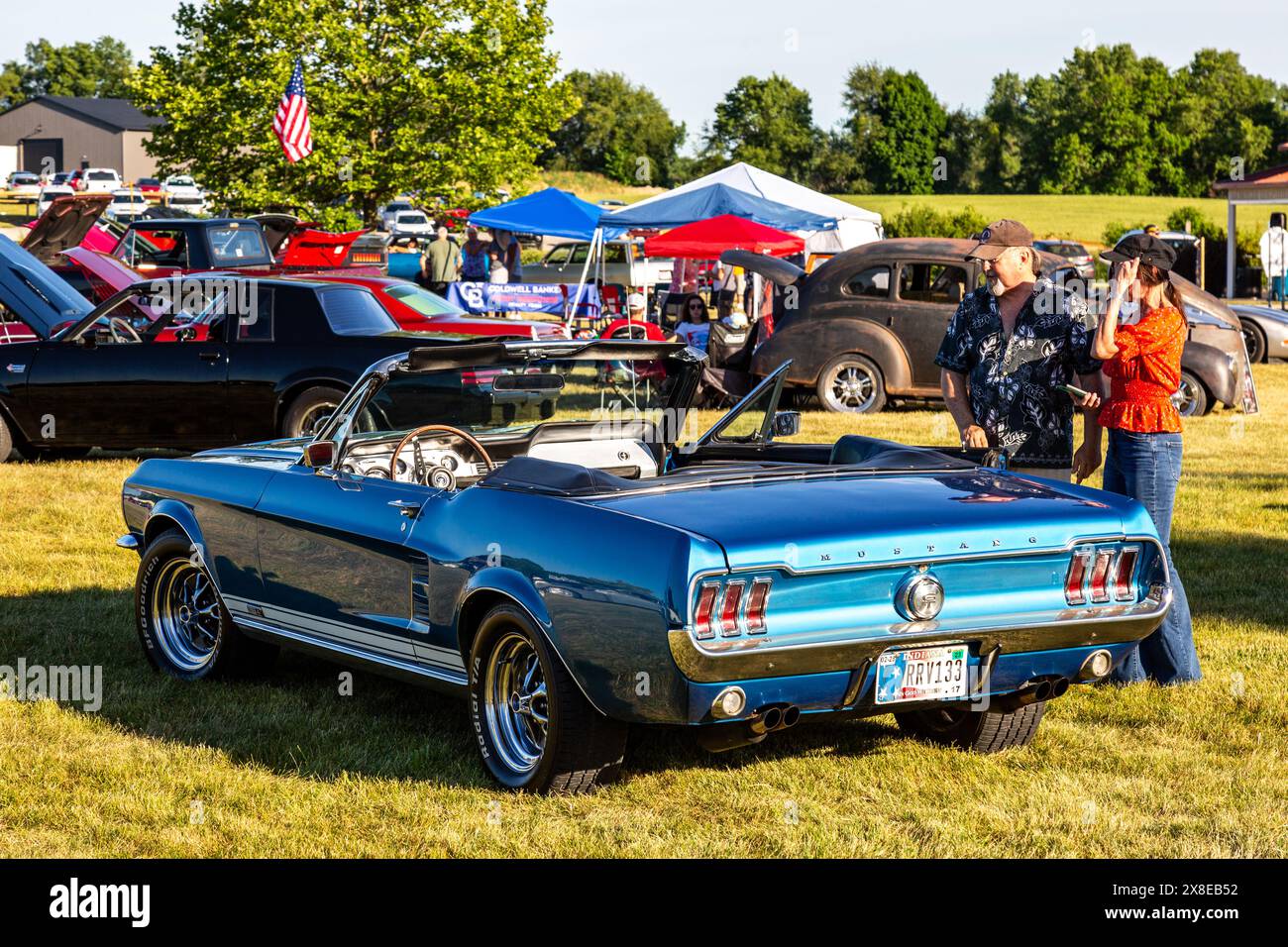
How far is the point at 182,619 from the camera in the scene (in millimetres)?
7086

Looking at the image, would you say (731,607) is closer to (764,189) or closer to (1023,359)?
(1023,359)

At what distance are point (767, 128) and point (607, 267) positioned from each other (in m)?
66.3

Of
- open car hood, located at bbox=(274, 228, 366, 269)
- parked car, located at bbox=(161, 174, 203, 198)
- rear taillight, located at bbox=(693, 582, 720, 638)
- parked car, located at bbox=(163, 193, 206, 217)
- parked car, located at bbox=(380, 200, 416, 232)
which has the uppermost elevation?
parked car, located at bbox=(161, 174, 203, 198)

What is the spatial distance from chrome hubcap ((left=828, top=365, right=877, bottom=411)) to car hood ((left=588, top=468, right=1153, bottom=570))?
11.8m

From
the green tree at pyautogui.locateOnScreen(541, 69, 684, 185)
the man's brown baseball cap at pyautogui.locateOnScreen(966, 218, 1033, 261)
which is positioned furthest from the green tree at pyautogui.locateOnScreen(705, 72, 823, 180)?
the man's brown baseball cap at pyautogui.locateOnScreen(966, 218, 1033, 261)

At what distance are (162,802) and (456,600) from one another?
112 centimetres

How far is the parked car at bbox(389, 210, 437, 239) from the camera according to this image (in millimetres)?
56594

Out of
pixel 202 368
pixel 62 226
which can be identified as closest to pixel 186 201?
pixel 62 226

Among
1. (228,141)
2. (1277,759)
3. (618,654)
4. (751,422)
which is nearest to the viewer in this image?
(618,654)

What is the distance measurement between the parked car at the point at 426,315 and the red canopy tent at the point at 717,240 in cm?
876

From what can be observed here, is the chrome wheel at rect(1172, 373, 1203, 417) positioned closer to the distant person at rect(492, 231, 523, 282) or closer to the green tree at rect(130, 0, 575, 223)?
the distant person at rect(492, 231, 523, 282)

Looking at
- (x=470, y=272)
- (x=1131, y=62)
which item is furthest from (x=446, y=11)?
(x=1131, y=62)
